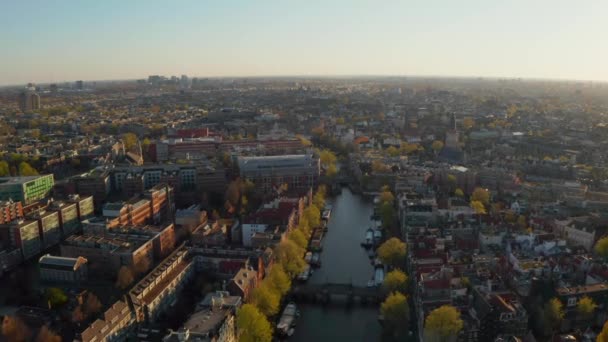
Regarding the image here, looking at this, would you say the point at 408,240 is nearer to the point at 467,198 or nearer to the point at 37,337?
the point at 467,198

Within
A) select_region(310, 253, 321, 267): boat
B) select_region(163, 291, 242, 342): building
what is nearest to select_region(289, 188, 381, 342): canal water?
select_region(310, 253, 321, 267): boat

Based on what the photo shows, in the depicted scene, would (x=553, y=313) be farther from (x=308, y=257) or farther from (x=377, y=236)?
(x=377, y=236)

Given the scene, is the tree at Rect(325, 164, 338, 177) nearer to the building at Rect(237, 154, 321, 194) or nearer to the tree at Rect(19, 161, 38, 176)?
the building at Rect(237, 154, 321, 194)

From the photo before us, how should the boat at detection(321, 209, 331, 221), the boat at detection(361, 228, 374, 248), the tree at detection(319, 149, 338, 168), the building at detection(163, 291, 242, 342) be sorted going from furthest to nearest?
the tree at detection(319, 149, 338, 168) → the boat at detection(321, 209, 331, 221) → the boat at detection(361, 228, 374, 248) → the building at detection(163, 291, 242, 342)

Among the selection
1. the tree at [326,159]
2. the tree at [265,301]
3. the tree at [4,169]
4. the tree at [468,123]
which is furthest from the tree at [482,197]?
the tree at [468,123]

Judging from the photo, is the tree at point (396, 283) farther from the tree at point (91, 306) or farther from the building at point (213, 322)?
the tree at point (91, 306)
